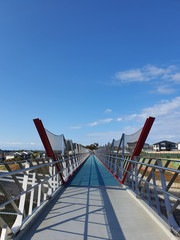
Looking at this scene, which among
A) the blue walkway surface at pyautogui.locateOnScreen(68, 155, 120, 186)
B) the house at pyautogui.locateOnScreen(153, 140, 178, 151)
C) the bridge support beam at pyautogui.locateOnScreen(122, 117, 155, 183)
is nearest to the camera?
the bridge support beam at pyautogui.locateOnScreen(122, 117, 155, 183)

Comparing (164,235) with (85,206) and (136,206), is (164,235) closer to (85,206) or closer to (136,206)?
(136,206)

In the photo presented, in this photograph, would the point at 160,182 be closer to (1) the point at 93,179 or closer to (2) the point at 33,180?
(2) the point at 33,180

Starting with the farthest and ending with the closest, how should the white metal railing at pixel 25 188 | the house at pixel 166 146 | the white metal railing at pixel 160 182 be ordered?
the house at pixel 166 146 → the white metal railing at pixel 160 182 → the white metal railing at pixel 25 188

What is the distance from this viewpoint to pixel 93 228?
2.93 meters

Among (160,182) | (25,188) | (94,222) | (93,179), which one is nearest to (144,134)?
(160,182)

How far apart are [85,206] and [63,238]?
4.94 feet

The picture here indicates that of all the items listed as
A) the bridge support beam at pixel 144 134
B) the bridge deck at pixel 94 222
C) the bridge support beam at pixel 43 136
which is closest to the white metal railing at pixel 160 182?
the bridge deck at pixel 94 222

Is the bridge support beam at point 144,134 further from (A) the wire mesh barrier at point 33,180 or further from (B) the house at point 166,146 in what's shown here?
(B) the house at point 166,146

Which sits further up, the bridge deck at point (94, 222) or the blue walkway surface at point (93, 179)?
the bridge deck at point (94, 222)

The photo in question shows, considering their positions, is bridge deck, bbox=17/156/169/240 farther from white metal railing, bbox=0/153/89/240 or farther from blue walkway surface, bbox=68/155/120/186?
blue walkway surface, bbox=68/155/120/186

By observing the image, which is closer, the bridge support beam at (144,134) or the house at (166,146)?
the bridge support beam at (144,134)

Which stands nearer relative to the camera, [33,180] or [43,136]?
[33,180]

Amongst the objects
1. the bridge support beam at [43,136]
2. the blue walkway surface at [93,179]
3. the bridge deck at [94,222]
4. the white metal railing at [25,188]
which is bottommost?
the blue walkway surface at [93,179]

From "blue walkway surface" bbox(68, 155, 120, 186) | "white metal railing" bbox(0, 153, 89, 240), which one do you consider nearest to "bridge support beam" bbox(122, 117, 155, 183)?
"blue walkway surface" bbox(68, 155, 120, 186)
